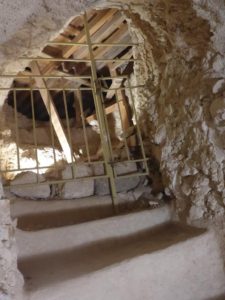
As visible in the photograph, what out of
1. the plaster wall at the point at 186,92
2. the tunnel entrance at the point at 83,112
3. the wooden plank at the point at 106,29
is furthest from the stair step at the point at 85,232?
the wooden plank at the point at 106,29

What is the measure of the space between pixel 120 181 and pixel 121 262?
0.92 meters

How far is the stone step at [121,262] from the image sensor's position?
1431mm

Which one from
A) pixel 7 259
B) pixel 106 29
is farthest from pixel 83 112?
pixel 7 259

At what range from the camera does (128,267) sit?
5.10ft

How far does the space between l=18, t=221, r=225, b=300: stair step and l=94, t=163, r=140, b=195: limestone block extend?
1.34 feet

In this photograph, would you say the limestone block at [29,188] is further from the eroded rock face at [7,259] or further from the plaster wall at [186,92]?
→ the eroded rock face at [7,259]

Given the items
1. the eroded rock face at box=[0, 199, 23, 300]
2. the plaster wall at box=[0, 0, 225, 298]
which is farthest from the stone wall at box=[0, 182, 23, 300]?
the plaster wall at box=[0, 0, 225, 298]

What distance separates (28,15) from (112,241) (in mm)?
1336

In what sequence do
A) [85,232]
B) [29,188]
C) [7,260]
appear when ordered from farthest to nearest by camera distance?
1. [29,188]
2. [85,232]
3. [7,260]

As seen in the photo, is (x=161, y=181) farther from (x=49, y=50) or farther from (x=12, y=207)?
(x=49, y=50)

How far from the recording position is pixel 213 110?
179 cm

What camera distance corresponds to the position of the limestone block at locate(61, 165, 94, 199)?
2.29 m

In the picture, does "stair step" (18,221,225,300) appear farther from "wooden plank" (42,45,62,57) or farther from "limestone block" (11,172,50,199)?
"wooden plank" (42,45,62,57)

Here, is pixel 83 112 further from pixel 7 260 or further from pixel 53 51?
pixel 7 260
